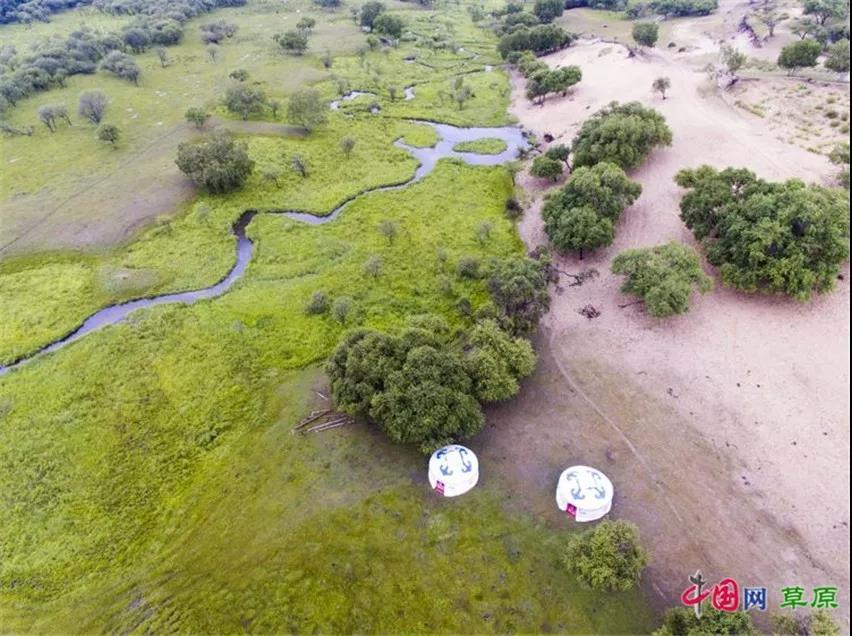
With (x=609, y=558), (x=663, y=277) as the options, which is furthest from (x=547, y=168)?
(x=609, y=558)

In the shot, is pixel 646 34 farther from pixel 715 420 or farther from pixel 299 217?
pixel 715 420

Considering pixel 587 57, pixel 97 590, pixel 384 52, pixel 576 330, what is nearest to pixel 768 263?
pixel 576 330

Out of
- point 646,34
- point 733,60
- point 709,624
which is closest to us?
point 709,624

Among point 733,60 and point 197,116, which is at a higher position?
point 733,60

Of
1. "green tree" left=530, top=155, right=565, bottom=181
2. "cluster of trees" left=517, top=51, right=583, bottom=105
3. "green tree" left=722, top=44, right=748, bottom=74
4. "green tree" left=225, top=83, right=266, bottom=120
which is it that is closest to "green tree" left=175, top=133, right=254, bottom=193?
"green tree" left=225, top=83, right=266, bottom=120

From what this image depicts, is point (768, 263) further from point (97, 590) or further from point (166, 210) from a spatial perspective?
point (166, 210)

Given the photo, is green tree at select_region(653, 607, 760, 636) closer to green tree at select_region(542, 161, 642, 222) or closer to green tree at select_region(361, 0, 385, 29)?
green tree at select_region(542, 161, 642, 222)

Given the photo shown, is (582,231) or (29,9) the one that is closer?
(582,231)
